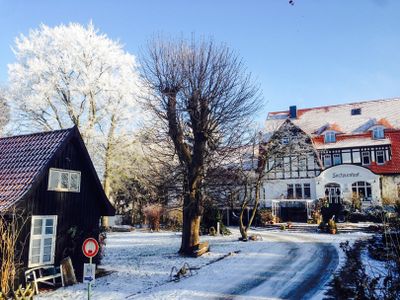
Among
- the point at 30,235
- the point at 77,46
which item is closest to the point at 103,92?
the point at 77,46

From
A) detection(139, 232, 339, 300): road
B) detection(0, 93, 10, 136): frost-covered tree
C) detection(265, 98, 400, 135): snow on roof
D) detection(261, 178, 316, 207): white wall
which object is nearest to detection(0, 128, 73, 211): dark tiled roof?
detection(139, 232, 339, 300): road

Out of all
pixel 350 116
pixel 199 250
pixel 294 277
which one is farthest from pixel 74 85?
pixel 350 116

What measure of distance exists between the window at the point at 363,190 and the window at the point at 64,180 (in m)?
28.8

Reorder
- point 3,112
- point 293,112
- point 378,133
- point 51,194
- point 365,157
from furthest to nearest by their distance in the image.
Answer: point 293,112 < point 378,133 < point 365,157 < point 3,112 < point 51,194

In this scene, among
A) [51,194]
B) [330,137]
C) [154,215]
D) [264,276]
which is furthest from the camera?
[330,137]

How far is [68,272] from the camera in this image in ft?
45.6

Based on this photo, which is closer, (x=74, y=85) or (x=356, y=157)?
(x=74, y=85)

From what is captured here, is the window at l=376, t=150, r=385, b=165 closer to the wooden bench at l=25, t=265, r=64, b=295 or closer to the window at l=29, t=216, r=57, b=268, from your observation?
the window at l=29, t=216, r=57, b=268

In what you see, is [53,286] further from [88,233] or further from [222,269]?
[222,269]

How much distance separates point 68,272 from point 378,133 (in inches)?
1372

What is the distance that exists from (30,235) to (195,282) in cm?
633

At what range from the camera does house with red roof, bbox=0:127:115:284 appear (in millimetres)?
13023

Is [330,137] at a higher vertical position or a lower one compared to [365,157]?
higher

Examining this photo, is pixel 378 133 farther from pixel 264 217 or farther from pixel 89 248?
pixel 89 248
